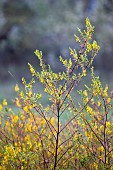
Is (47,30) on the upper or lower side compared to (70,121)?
upper

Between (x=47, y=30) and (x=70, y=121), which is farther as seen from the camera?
(x=47, y=30)

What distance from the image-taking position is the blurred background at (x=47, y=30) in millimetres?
13711

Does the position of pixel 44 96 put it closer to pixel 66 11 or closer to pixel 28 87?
pixel 66 11

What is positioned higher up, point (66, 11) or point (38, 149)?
point (66, 11)

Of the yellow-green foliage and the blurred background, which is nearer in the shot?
the yellow-green foliage

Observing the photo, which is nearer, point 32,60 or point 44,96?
point 44,96

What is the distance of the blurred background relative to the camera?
13.7 m

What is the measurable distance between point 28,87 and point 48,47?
11432mm

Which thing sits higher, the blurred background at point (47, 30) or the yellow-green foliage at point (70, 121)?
the blurred background at point (47, 30)

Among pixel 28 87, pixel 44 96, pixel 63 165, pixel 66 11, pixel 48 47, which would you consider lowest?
pixel 63 165

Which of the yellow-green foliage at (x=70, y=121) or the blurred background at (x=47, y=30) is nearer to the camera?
the yellow-green foliage at (x=70, y=121)

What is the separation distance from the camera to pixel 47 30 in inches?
576

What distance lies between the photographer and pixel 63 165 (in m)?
3.18

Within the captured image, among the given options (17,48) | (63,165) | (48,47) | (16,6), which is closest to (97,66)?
(48,47)
